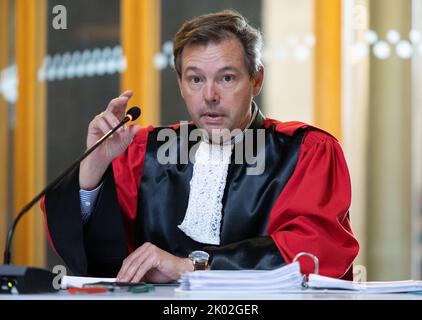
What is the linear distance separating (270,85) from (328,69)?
0.42 meters

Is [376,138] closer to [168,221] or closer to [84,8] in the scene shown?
[168,221]

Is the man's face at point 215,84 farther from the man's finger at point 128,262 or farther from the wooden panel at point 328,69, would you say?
the wooden panel at point 328,69

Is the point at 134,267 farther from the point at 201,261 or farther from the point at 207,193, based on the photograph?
the point at 207,193

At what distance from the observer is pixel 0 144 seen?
4.81m

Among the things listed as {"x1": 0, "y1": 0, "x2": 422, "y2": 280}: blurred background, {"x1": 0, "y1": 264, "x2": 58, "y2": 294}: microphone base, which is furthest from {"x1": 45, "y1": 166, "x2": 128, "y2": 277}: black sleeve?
{"x1": 0, "y1": 0, "x2": 422, "y2": 280}: blurred background

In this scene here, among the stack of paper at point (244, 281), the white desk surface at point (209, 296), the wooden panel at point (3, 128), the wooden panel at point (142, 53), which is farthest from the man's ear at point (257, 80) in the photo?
the wooden panel at point (3, 128)

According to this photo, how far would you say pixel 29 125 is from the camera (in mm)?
4656

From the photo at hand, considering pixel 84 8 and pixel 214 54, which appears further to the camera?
pixel 84 8

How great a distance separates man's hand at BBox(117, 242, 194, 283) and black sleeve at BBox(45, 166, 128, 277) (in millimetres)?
291

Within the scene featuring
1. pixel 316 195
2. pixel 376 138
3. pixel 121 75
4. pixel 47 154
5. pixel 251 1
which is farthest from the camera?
pixel 47 154

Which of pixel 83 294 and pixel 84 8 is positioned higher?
pixel 84 8

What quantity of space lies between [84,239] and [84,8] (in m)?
2.66

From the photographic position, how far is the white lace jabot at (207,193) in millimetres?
2281
